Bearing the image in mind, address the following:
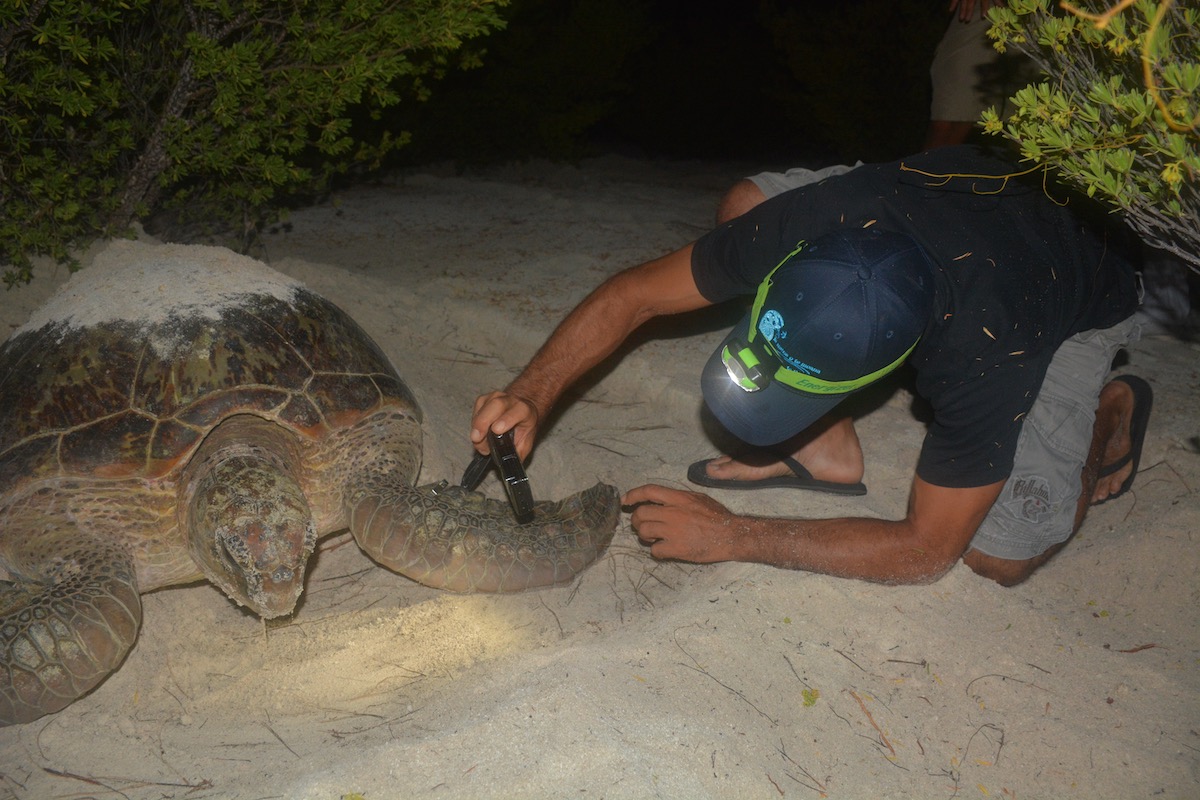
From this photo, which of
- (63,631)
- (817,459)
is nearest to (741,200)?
(817,459)

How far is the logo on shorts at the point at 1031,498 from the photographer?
7.14 feet

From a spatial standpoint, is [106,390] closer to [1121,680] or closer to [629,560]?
[629,560]

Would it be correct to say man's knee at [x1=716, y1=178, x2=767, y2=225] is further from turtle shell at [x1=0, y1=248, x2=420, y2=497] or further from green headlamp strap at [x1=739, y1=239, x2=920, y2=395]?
turtle shell at [x1=0, y1=248, x2=420, y2=497]

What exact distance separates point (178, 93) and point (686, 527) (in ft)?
8.45

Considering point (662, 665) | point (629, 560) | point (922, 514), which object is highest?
point (922, 514)

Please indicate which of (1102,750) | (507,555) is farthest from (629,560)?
(1102,750)

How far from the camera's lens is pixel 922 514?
76.5 inches

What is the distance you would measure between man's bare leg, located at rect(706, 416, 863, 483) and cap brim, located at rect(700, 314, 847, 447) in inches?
27.2

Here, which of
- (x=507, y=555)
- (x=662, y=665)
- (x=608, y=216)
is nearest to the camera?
(x=662, y=665)

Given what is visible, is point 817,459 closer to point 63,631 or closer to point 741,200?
point 741,200

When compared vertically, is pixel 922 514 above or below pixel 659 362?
above

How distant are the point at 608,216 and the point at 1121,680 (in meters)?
3.66

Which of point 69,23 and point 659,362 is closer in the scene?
point 69,23

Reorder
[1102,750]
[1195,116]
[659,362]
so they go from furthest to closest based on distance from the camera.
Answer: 1. [659,362]
2. [1102,750]
3. [1195,116]
